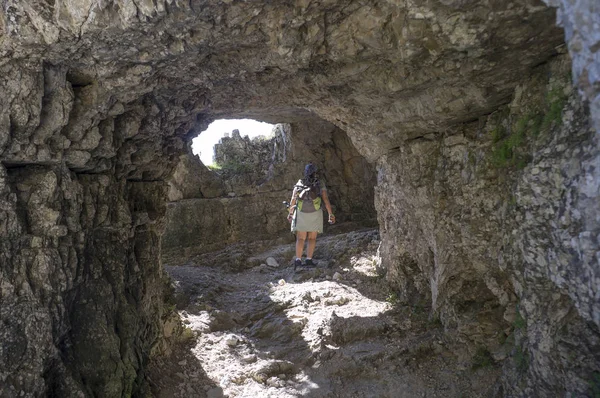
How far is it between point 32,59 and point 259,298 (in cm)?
442

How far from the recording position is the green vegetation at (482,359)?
388 centimetres

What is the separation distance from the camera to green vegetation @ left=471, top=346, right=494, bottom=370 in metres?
3.88

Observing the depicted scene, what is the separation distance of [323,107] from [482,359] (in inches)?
120

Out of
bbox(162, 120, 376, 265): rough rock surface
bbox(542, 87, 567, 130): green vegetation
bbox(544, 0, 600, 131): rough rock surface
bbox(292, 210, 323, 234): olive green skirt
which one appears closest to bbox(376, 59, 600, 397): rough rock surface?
bbox(542, 87, 567, 130): green vegetation

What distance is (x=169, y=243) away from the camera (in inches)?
368

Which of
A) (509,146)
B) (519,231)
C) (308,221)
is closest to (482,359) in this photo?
(519,231)

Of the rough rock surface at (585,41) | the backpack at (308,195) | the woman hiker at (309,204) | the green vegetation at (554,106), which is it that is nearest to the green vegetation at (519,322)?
the green vegetation at (554,106)

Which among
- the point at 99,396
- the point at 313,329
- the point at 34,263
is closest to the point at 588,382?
the point at 313,329

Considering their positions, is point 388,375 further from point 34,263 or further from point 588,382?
point 34,263

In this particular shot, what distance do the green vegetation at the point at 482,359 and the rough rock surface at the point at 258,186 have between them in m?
6.85

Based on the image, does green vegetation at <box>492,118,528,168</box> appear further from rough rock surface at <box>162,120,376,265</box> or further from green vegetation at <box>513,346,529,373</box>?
rough rock surface at <box>162,120,376,265</box>

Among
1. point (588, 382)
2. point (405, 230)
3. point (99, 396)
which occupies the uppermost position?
point (405, 230)

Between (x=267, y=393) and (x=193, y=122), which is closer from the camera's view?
(x=267, y=393)

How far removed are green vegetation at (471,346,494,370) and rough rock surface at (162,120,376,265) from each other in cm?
685
